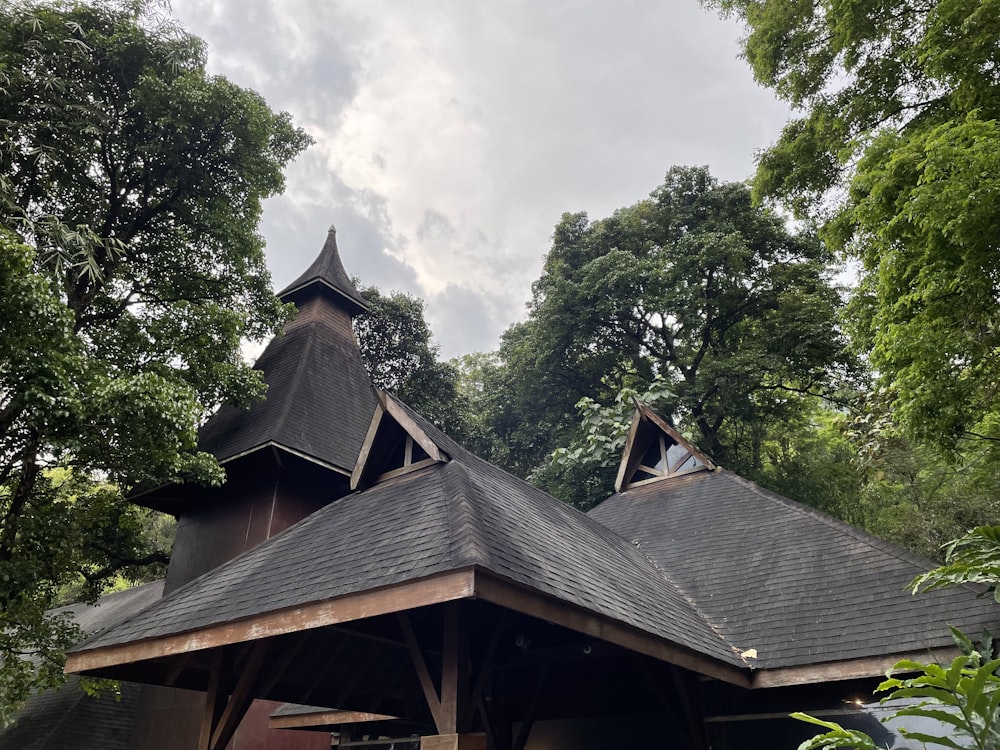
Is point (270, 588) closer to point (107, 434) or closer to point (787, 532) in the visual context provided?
point (107, 434)

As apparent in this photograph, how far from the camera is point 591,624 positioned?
4664mm

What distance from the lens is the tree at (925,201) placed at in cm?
511

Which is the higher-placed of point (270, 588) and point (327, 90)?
point (327, 90)

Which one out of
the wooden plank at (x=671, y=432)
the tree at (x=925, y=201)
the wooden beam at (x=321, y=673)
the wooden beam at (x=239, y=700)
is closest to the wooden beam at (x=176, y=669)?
the wooden beam at (x=239, y=700)

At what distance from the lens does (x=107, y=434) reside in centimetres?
910

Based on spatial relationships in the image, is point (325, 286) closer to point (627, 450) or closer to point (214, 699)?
point (627, 450)

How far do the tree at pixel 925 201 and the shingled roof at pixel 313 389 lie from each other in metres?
8.85

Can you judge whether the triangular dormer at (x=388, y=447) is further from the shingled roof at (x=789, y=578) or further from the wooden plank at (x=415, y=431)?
the shingled roof at (x=789, y=578)

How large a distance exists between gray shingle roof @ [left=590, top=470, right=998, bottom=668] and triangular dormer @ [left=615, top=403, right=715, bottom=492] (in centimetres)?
79

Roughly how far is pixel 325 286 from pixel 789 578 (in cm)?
1218

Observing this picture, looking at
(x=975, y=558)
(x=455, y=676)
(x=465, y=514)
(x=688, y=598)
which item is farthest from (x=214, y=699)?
(x=975, y=558)

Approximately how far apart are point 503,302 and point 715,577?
26.9m

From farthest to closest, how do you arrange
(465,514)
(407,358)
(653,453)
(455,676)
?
(407,358), (653,453), (465,514), (455,676)

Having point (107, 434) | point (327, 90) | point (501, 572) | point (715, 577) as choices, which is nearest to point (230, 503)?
point (107, 434)
